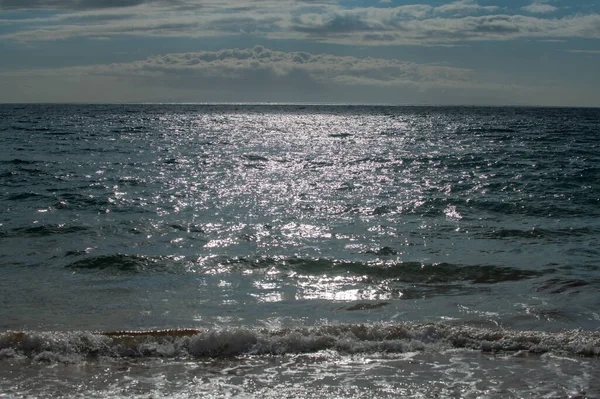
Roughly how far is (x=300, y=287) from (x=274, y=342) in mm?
3195

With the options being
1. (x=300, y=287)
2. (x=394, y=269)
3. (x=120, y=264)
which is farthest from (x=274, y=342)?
(x=120, y=264)

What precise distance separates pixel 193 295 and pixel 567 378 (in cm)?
664

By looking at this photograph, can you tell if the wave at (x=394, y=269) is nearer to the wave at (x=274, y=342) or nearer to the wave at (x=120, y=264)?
the wave at (x=120, y=264)

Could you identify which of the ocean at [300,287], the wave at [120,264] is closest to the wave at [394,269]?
the ocean at [300,287]

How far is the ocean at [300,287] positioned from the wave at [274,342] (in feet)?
0.09

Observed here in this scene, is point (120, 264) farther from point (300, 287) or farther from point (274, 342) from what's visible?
point (274, 342)

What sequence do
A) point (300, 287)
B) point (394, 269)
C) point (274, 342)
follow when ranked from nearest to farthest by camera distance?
point (274, 342) → point (300, 287) → point (394, 269)

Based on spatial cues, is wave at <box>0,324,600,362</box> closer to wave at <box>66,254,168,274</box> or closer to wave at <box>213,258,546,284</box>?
wave at <box>213,258,546,284</box>

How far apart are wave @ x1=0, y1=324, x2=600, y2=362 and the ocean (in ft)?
0.09

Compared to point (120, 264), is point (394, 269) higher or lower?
higher

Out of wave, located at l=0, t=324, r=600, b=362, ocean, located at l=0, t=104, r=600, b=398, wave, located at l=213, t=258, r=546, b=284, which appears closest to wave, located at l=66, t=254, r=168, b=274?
ocean, located at l=0, t=104, r=600, b=398

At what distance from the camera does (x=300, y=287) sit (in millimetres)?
12805

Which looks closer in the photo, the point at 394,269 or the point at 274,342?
the point at 274,342

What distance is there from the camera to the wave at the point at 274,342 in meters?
9.43
